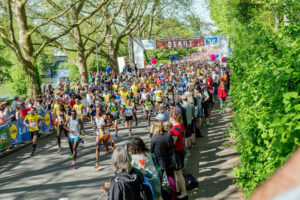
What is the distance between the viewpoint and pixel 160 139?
6.22 metres

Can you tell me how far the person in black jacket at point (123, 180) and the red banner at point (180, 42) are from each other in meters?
30.2

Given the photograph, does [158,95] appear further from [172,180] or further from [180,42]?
[180,42]

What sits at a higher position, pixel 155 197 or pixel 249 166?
pixel 249 166

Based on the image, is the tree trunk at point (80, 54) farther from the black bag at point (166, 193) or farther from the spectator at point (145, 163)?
the spectator at point (145, 163)

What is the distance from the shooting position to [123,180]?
12.1 ft

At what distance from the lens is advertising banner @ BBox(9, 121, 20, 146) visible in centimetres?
1301

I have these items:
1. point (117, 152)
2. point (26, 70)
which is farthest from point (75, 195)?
point (26, 70)

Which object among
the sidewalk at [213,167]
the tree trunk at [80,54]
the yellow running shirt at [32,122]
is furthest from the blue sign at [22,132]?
the tree trunk at [80,54]

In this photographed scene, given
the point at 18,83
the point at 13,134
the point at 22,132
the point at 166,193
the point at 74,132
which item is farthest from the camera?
the point at 18,83

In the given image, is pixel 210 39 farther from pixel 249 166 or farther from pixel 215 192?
pixel 249 166

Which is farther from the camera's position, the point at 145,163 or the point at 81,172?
the point at 81,172

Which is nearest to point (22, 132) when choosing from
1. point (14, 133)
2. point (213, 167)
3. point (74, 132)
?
point (14, 133)

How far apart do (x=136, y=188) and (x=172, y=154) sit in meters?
2.55

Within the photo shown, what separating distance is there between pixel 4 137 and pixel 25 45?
322 inches
